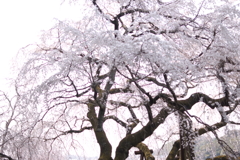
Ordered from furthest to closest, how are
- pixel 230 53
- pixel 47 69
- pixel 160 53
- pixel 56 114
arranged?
pixel 56 114, pixel 47 69, pixel 230 53, pixel 160 53

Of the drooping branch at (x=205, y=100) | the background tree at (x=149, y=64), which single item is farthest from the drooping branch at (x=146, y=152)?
the drooping branch at (x=205, y=100)

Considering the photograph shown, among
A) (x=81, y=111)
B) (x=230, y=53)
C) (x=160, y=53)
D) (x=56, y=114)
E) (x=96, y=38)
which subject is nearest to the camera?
(x=160, y=53)

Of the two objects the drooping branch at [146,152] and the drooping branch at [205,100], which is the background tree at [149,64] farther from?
the drooping branch at [146,152]

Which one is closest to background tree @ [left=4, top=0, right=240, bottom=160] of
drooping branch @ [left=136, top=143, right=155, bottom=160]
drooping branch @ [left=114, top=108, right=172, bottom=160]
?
drooping branch @ [left=114, top=108, right=172, bottom=160]

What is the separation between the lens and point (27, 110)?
3654mm

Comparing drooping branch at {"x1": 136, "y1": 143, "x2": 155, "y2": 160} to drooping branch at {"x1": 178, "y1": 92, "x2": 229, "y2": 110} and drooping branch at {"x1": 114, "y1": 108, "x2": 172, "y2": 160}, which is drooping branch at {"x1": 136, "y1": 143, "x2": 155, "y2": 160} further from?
drooping branch at {"x1": 178, "y1": 92, "x2": 229, "y2": 110}

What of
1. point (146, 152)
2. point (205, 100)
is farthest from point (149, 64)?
point (146, 152)

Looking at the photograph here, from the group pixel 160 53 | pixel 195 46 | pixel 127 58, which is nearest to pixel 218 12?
pixel 195 46

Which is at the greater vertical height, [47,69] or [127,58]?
[47,69]

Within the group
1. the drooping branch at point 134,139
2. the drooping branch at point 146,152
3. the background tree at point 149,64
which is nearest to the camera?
the background tree at point 149,64

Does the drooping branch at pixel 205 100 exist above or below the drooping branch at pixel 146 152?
above

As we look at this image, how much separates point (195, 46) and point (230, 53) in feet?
3.41

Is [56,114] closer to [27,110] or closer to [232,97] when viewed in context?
[27,110]

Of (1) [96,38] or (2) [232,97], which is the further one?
(2) [232,97]
